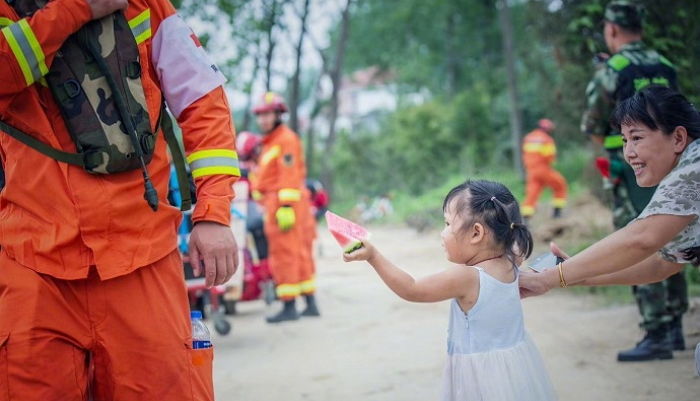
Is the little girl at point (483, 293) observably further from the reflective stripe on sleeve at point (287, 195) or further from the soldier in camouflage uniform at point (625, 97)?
the reflective stripe on sleeve at point (287, 195)

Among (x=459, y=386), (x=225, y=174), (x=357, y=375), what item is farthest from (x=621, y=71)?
(x=225, y=174)

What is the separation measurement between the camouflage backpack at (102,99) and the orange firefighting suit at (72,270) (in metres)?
0.04

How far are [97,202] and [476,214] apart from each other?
1335 millimetres

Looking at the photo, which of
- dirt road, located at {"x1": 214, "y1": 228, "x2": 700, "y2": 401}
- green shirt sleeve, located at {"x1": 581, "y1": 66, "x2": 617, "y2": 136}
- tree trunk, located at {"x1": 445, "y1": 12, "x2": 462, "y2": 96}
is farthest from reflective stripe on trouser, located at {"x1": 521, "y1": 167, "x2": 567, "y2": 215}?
tree trunk, located at {"x1": 445, "y1": 12, "x2": 462, "y2": 96}

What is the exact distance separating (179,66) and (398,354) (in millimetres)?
3904

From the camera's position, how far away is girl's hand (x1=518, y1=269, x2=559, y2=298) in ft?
→ 10.5

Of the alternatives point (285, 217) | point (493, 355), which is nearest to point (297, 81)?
point (285, 217)

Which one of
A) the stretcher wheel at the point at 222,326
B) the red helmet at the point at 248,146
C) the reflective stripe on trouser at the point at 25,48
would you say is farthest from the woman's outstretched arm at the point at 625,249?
the red helmet at the point at 248,146

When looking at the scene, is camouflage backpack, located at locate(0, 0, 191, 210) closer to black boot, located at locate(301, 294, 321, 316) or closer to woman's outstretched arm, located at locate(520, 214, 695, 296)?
woman's outstretched arm, located at locate(520, 214, 695, 296)

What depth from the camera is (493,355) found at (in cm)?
304

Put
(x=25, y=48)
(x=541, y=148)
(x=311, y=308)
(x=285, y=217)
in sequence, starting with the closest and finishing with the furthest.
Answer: (x=25, y=48) → (x=285, y=217) → (x=311, y=308) → (x=541, y=148)

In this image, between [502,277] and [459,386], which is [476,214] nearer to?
[502,277]

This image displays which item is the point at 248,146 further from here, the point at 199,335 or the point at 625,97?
the point at 199,335

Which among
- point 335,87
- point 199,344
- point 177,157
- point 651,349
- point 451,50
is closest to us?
point 199,344
